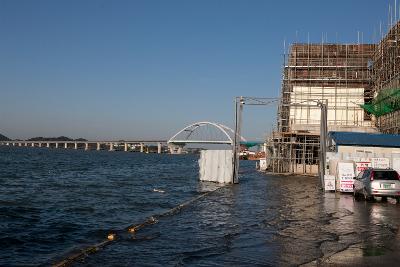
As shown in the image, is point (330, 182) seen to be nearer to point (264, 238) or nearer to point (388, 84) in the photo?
point (264, 238)

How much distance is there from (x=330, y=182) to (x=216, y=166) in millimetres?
11741

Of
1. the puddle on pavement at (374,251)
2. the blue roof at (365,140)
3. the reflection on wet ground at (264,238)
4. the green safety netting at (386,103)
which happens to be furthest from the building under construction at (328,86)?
the puddle on pavement at (374,251)

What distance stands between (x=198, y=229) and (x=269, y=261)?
5.10 m

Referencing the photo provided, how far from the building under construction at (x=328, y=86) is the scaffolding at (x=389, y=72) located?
418 cm

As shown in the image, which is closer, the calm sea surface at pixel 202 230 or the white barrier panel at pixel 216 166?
the calm sea surface at pixel 202 230

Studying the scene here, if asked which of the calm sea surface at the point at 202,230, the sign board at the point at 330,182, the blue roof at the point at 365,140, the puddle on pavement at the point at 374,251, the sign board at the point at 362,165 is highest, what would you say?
the blue roof at the point at 365,140

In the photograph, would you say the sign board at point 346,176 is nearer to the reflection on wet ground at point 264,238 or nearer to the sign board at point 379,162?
the sign board at point 379,162

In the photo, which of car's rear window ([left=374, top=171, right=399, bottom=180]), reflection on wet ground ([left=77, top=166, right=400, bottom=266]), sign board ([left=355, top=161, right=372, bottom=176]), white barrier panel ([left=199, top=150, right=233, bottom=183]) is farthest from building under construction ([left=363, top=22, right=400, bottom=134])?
reflection on wet ground ([left=77, top=166, right=400, bottom=266])

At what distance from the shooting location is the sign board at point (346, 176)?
94.6ft

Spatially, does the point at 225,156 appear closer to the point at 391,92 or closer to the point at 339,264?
the point at 391,92

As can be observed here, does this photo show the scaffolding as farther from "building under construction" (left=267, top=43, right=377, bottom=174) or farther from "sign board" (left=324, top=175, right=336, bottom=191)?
"sign board" (left=324, top=175, right=336, bottom=191)

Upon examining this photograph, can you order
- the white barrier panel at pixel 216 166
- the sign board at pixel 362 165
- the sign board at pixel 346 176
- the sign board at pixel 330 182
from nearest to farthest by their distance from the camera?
the sign board at pixel 346 176 → the sign board at pixel 330 182 → the sign board at pixel 362 165 → the white barrier panel at pixel 216 166

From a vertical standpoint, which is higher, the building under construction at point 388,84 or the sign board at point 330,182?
the building under construction at point 388,84

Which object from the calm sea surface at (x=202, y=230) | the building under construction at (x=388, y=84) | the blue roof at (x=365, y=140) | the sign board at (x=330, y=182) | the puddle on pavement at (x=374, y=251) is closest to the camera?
the puddle on pavement at (x=374, y=251)
